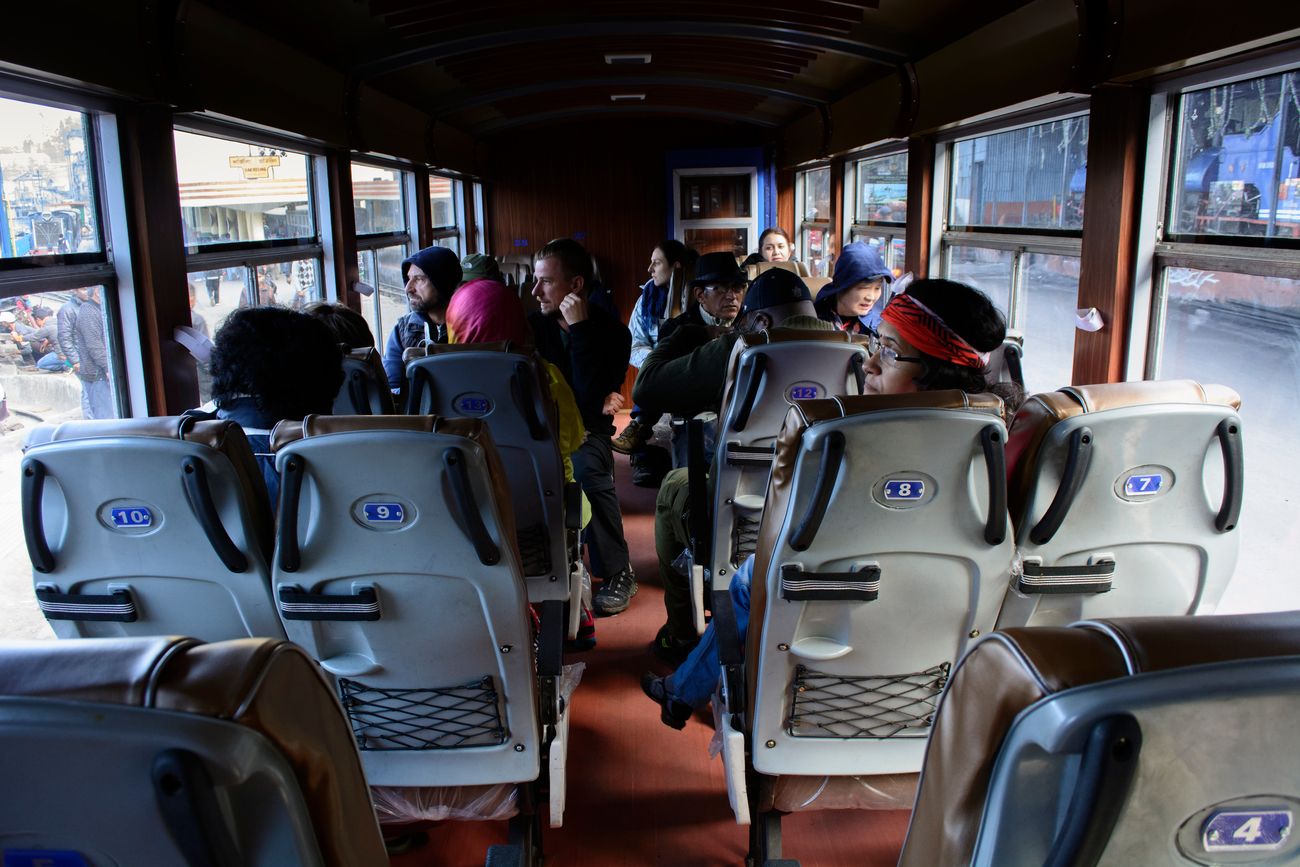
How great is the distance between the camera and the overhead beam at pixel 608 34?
16.0 feet

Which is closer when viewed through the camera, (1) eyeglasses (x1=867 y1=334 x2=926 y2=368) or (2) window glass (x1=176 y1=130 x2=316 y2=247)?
(1) eyeglasses (x1=867 y1=334 x2=926 y2=368)

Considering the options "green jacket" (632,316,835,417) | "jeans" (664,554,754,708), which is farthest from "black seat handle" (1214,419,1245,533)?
"green jacket" (632,316,835,417)

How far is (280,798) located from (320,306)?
3228mm

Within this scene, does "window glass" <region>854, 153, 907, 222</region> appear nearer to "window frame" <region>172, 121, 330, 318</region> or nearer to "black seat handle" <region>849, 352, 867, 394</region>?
"black seat handle" <region>849, 352, 867, 394</region>

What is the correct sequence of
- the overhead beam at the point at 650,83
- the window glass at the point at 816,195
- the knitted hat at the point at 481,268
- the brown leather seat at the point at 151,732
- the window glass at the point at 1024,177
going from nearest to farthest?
the brown leather seat at the point at 151,732 < the window glass at the point at 1024,177 < the knitted hat at the point at 481,268 < the overhead beam at the point at 650,83 < the window glass at the point at 816,195

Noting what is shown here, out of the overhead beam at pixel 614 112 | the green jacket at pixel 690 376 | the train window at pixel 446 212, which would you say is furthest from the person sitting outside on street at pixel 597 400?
the overhead beam at pixel 614 112

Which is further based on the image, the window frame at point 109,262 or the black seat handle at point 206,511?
the window frame at point 109,262

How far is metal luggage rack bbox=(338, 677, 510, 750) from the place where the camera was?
188 centimetres

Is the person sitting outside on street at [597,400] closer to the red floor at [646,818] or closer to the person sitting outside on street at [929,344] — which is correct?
the red floor at [646,818]

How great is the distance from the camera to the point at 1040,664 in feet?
2.32

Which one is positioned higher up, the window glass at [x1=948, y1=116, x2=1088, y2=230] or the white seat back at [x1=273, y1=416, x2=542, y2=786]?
the window glass at [x1=948, y1=116, x2=1088, y2=230]

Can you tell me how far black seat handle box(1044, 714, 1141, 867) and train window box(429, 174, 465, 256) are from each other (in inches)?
290

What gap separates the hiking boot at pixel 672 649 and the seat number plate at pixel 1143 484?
208cm

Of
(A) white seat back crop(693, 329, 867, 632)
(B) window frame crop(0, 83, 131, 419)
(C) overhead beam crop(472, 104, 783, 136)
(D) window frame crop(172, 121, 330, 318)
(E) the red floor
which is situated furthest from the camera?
(C) overhead beam crop(472, 104, 783, 136)
